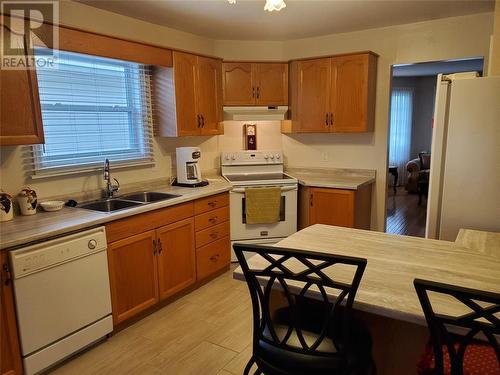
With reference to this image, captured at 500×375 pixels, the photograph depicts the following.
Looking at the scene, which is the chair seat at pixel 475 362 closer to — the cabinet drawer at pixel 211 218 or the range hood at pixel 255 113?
the cabinet drawer at pixel 211 218

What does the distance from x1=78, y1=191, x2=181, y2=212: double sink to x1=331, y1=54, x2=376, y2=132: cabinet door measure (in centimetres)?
194

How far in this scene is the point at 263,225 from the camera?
378 centimetres

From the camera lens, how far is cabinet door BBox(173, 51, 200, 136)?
327 centimetres

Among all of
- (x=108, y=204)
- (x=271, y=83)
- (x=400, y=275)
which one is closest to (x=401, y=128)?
(x=271, y=83)

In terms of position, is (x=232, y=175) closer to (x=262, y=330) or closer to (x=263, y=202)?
(x=263, y=202)

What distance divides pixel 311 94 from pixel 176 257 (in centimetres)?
224

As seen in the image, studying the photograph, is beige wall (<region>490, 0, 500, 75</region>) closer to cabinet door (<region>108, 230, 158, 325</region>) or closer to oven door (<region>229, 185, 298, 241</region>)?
oven door (<region>229, 185, 298, 241</region>)

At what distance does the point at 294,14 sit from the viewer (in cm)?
315

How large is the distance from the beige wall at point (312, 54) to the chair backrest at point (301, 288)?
1.98 m

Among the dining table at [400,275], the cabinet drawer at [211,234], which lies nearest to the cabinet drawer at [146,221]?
the cabinet drawer at [211,234]

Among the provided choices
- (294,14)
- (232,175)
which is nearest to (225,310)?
(232,175)

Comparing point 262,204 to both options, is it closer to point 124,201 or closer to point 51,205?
point 124,201

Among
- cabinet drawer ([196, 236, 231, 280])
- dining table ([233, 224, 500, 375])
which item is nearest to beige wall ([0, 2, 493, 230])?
cabinet drawer ([196, 236, 231, 280])

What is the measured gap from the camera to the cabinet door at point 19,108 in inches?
81.7
